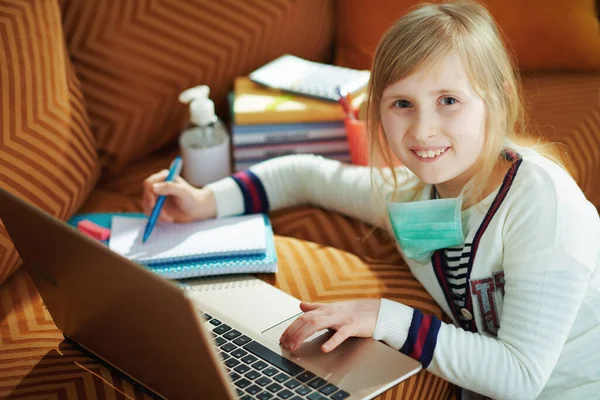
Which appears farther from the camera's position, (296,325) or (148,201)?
(148,201)

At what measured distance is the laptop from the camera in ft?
2.28

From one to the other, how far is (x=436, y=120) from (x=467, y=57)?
0.09 meters

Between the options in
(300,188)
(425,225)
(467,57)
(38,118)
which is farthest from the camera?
(300,188)

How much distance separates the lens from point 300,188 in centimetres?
133

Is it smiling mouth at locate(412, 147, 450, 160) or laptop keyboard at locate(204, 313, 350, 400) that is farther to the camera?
smiling mouth at locate(412, 147, 450, 160)

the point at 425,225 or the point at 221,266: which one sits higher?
the point at 425,225

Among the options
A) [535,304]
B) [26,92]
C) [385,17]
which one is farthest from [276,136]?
[535,304]

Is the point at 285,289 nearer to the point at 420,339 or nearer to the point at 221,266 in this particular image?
the point at 221,266

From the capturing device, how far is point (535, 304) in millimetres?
931

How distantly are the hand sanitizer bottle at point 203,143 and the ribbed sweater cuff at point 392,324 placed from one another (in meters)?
0.54

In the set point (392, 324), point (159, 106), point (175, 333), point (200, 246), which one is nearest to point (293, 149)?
point (159, 106)

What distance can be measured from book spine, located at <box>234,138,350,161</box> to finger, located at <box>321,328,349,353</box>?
1.97 feet

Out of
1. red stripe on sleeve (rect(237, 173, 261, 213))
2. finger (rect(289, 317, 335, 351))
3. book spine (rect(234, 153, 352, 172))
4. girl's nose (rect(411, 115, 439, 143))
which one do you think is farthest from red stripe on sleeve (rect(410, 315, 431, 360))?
book spine (rect(234, 153, 352, 172))

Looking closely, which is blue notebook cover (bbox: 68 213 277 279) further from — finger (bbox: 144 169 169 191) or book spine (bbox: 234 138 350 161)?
book spine (bbox: 234 138 350 161)
